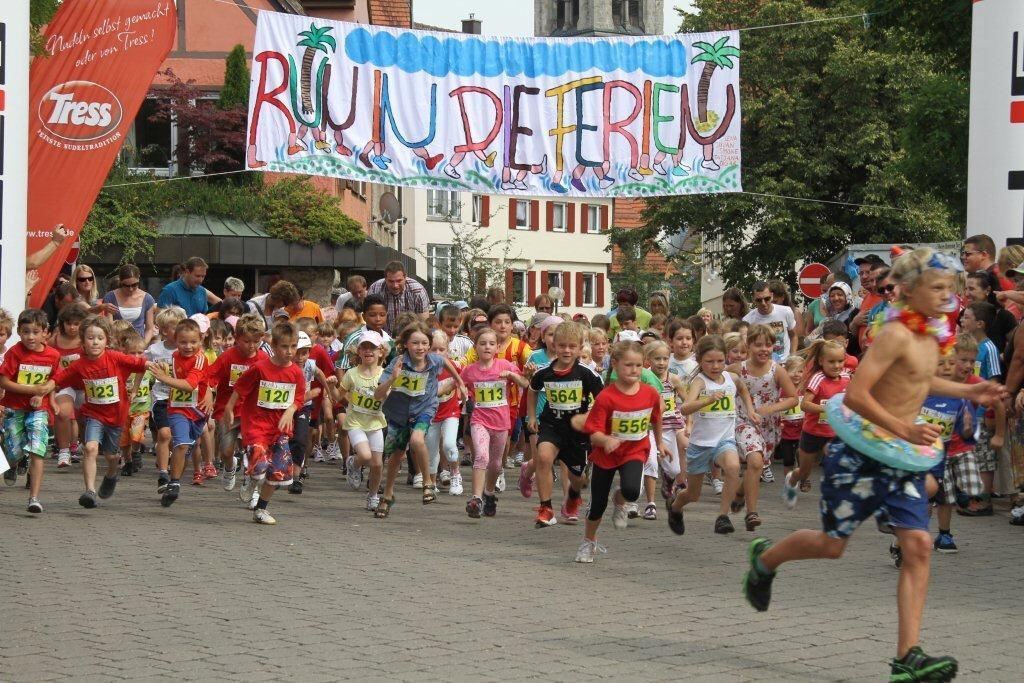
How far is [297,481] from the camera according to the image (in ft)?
50.0

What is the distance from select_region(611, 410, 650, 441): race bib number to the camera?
1077cm

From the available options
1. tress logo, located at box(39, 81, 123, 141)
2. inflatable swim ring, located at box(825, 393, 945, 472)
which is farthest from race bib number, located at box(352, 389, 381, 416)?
inflatable swim ring, located at box(825, 393, 945, 472)

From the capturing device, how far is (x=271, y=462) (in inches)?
500

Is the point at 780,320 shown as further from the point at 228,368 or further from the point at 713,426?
the point at 228,368

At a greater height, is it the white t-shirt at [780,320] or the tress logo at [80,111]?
the tress logo at [80,111]

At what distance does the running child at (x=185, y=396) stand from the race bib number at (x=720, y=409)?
179 inches

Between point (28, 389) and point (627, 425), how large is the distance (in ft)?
16.9

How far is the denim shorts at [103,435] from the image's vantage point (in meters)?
13.1

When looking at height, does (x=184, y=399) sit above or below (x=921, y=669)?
above

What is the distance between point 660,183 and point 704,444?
8026mm

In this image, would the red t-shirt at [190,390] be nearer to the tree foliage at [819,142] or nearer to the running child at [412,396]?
the running child at [412,396]

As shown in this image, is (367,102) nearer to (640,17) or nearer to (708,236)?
(708,236)

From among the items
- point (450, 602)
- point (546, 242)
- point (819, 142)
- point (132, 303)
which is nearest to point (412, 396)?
point (450, 602)

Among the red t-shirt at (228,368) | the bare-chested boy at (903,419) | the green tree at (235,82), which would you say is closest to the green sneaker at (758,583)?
the bare-chested boy at (903,419)
